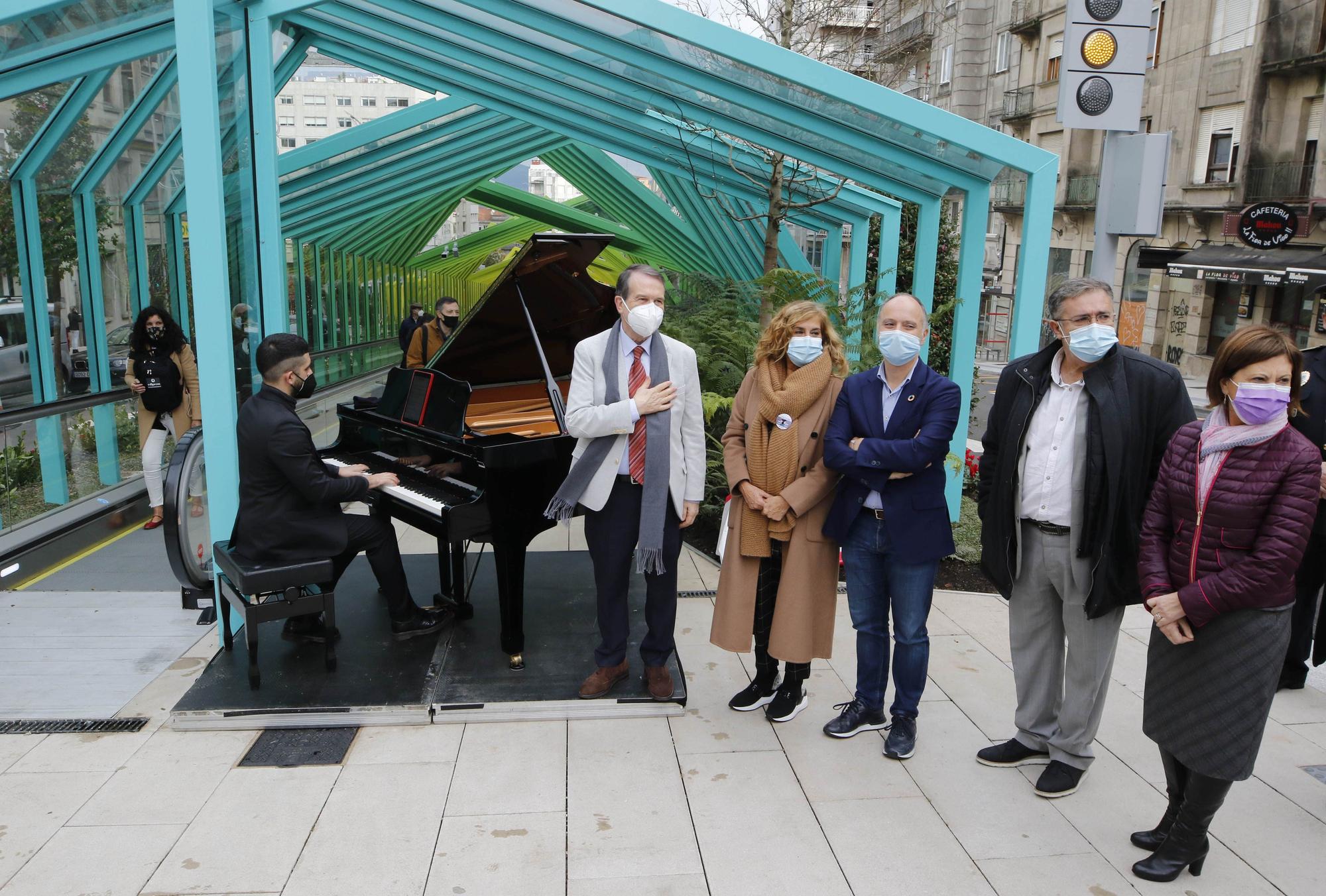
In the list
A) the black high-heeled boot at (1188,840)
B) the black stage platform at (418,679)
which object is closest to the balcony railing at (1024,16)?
the black stage platform at (418,679)

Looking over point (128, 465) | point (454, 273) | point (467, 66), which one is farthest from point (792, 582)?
point (454, 273)

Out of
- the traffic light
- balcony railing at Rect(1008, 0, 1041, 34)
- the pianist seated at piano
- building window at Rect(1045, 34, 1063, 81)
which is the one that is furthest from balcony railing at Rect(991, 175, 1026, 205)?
the pianist seated at piano

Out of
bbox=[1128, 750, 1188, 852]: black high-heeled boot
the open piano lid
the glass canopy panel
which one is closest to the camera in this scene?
bbox=[1128, 750, 1188, 852]: black high-heeled boot

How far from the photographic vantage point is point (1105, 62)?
512 centimetres

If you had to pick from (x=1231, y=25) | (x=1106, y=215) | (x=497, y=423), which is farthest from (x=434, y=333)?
(x=1231, y=25)

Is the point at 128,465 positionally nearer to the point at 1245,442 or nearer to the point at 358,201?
the point at 358,201

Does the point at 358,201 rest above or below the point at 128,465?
above

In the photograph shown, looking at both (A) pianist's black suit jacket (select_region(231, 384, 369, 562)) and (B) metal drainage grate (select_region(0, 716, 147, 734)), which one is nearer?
(B) metal drainage grate (select_region(0, 716, 147, 734))

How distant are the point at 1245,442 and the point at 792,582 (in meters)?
1.78

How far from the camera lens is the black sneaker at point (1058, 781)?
3732 mm

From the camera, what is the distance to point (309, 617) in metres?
5.03

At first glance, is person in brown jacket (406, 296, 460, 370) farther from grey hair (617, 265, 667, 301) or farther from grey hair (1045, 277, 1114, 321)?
grey hair (1045, 277, 1114, 321)

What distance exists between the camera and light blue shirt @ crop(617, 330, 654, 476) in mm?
4152

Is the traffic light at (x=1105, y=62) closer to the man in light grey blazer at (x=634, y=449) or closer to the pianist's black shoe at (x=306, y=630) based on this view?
the man in light grey blazer at (x=634, y=449)
